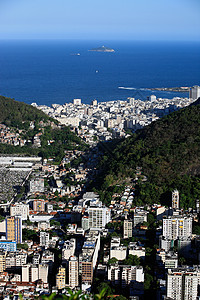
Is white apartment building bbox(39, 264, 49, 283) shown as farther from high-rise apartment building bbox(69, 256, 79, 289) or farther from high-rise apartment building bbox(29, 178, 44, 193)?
high-rise apartment building bbox(29, 178, 44, 193)

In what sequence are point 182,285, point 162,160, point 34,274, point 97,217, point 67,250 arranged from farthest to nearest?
1. point 162,160
2. point 97,217
3. point 67,250
4. point 34,274
5. point 182,285

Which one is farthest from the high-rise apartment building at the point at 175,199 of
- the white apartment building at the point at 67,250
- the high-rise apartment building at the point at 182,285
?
the high-rise apartment building at the point at 182,285

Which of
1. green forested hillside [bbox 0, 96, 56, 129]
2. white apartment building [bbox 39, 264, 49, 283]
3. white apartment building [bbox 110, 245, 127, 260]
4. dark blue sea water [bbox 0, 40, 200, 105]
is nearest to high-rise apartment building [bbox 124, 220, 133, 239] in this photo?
white apartment building [bbox 110, 245, 127, 260]

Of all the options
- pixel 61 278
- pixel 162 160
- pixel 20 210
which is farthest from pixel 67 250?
pixel 162 160

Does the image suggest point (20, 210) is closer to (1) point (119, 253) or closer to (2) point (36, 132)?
(1) point (119, 253)

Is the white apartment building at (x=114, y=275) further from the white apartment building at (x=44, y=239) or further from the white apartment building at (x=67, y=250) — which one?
the white apartment building at (x=44, y=239)

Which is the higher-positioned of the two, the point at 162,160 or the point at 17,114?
the point at 17,114
